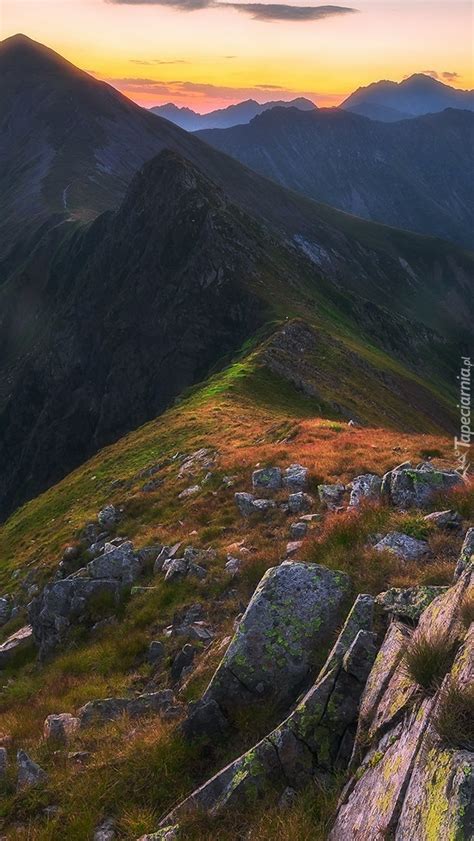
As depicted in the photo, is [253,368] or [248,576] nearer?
[248,576]

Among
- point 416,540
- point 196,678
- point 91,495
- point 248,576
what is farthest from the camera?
point 91,495

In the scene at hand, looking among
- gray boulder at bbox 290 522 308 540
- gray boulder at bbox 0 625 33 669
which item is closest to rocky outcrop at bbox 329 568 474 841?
gray boulder at bbox 290 522 308 540

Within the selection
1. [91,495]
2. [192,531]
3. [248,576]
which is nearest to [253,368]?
[91,495]

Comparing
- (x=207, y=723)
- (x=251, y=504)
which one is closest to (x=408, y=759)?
(x=207, y=723)

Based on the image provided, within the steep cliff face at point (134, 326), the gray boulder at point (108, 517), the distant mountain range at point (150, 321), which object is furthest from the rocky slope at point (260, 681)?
the steep cliff face at point (134, 326)

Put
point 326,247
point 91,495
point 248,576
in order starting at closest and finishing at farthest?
point 248,576 → point 91,495 → point 326,247

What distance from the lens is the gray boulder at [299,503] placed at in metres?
16.5

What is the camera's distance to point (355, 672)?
828 centimetres

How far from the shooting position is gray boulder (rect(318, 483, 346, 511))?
16141mm

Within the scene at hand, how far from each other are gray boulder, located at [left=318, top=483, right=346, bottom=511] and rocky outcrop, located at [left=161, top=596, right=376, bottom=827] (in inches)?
307

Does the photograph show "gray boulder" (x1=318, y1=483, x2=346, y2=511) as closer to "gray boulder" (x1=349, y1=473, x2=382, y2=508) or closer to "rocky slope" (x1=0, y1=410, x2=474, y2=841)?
"rocky slope" (x1=0, y1=410, x2=474, y2=841)

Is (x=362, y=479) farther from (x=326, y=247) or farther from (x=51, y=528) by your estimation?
(x=326, y=247)

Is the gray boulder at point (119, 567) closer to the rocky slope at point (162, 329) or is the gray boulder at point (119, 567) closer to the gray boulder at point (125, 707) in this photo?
the gray boulder at point (125, 707)

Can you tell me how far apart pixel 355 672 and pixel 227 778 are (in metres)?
2.27
